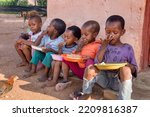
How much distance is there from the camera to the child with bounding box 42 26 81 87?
176 inches

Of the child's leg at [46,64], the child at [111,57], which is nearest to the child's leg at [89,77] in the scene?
the child at [111,57]

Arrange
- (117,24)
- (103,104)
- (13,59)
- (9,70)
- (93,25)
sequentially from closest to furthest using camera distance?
1. (103,104)
2. (117,24)
3. (93,25)
4. (9,70)
5. (13,59)

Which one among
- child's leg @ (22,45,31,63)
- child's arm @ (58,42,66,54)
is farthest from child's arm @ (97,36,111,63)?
child's leg @ (22,45,31,63)

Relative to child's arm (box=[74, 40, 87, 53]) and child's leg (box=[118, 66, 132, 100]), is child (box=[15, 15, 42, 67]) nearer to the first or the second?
child's arm (box=[74, 40, 87, 53])

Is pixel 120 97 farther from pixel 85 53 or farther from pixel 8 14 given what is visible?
pixel 8 14

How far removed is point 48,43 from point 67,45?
394 mm

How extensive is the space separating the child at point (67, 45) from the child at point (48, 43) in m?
0.17

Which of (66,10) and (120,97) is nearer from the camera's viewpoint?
(120,97)

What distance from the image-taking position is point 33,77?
4.95m

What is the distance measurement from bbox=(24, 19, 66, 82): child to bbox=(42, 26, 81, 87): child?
6.8 inches

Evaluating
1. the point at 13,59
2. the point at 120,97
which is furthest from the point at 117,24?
the point at 13,59

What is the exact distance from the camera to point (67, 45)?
4.62 meters

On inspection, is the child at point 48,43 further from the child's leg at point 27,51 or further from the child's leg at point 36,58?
the child's leg at point 27,51

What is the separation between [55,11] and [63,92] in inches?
69.5
